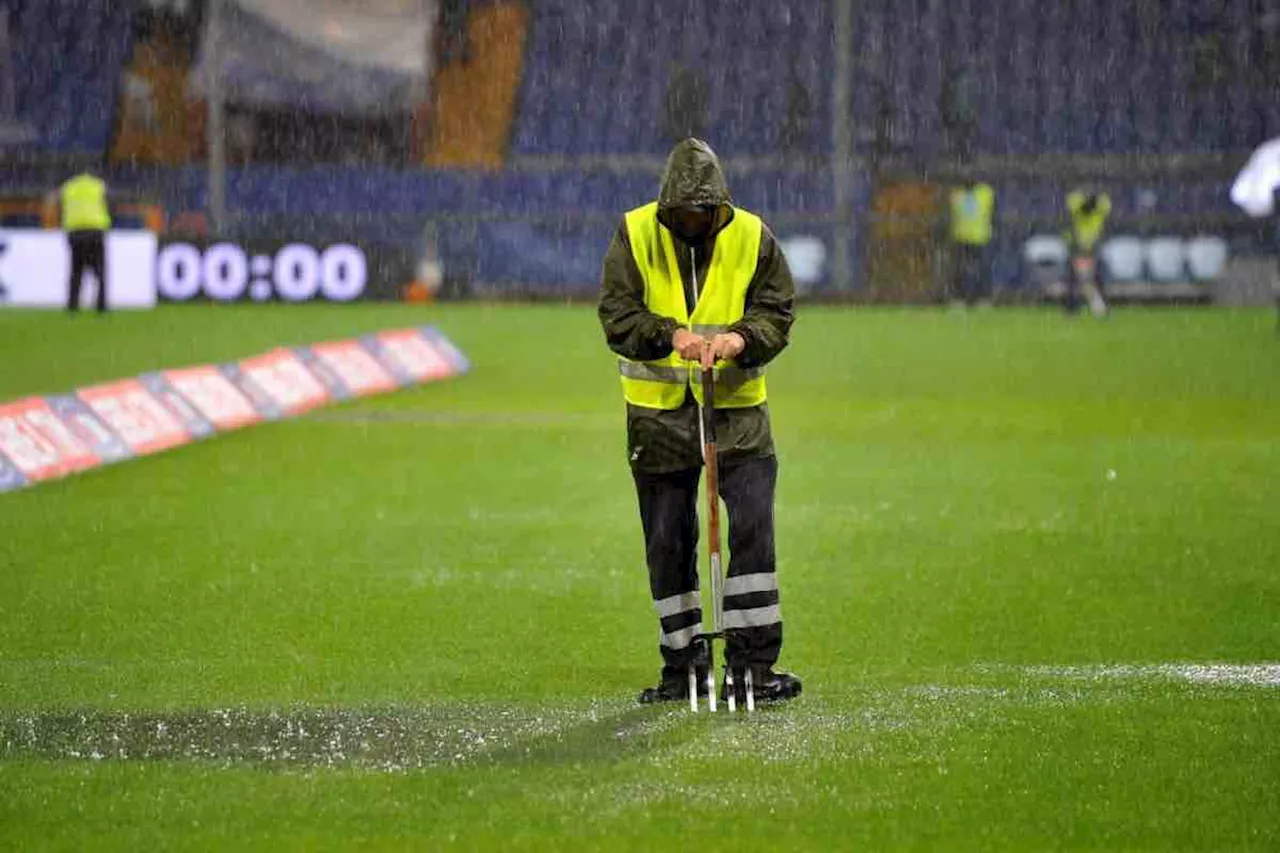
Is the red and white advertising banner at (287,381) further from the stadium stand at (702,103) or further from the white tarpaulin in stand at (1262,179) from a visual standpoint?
the stadium stand at (702,103)

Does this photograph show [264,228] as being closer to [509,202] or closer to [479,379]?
[509,202]

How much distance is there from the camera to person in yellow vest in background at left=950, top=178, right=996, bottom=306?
120ft

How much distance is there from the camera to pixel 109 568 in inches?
455

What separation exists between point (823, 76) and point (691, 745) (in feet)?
128

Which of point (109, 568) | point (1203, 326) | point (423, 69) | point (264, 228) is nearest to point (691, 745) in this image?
point (109, 568)

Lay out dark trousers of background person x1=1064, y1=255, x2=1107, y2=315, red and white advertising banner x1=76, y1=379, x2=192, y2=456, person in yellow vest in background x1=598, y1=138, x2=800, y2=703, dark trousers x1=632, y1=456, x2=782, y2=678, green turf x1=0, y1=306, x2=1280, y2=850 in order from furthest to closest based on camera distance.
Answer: dark trousers of background person x1=1064, y1=255, x2=1107, y2=315
red and white advertising banner x1=76, y1=379, x2=192, y2=456
dark trousers x1=632, y1=456, x2=782, y2=678
person in yellow vest in background x1=598, y1=138, x2=800, y2=703
green turf x1=0, y1=306, x2=1280, y2=850

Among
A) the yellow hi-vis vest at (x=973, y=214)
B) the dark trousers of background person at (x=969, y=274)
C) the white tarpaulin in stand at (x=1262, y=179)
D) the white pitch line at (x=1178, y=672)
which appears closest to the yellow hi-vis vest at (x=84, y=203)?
the yellow hi-vis vest at (x=973, y=214)

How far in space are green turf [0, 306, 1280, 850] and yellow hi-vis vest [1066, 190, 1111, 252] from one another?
15.6m

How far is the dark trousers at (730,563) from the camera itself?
8195 mm

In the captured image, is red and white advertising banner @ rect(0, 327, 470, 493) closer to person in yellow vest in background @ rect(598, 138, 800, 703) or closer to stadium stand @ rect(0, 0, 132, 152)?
person in yellow vest in background @ rect(598, 138, 800, 703)

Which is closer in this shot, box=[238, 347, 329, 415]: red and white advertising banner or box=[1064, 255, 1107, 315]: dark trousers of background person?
box=[238, 347, 329, 415]: red and white advertising banner

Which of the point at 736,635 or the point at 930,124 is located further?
the point at 930,124

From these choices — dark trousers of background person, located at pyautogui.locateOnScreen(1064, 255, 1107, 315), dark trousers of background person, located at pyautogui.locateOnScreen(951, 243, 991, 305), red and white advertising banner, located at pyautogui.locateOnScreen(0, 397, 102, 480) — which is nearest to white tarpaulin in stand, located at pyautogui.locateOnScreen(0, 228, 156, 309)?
dark trousers of background person, located at pyautogui.locateOnScreen(951, 243, 991, 305)

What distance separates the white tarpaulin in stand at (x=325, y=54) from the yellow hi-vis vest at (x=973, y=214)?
13.9 meters
